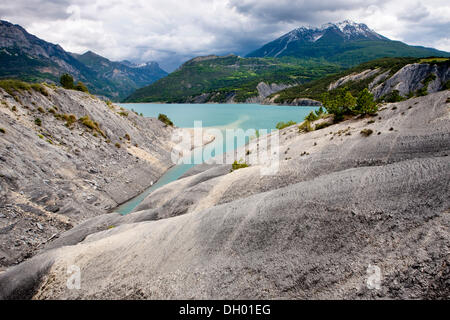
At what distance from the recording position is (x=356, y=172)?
1195 centimetres

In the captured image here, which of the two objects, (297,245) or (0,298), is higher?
(297,245)

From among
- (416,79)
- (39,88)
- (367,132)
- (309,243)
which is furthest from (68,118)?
(416,79)

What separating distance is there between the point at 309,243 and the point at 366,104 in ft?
62.7

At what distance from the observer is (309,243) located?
30.8ft

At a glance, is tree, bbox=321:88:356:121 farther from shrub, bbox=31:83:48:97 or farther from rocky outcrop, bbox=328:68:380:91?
rocky outcrop, bbox=328:68:380:91

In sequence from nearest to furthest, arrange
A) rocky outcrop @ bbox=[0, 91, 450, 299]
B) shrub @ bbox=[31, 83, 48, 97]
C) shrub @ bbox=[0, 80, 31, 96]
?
1. rocky outcrop @ bbox=[0, 91, 450, 299]
2. shrub @ bbox=[0, 80, 31, 96]
3. shrub @ bbox=[31, 83, 48, 97]

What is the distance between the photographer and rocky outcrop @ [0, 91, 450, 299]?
756 cm

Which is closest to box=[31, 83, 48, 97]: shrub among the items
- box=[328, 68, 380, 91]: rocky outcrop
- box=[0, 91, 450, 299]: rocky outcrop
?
box=[0, 91, 450, 299]: rocky outcrop

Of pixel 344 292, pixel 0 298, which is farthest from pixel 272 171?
pixel 0 298

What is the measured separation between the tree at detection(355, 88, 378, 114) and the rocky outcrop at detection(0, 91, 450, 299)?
18.1ft

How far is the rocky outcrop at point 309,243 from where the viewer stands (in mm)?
7562

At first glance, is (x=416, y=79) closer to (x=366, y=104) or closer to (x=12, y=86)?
(x=366, y=104)
